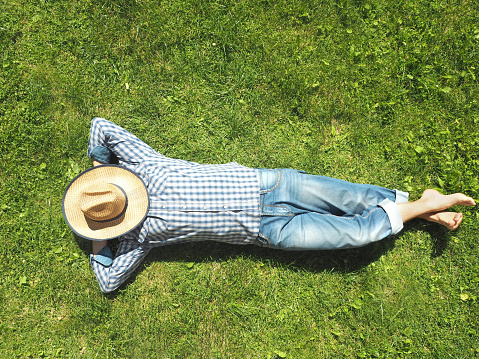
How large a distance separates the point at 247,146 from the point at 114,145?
1785 mm

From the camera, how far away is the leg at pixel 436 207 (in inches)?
161

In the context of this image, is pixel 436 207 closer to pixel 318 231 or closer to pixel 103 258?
pixel 318 231

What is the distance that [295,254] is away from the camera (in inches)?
178

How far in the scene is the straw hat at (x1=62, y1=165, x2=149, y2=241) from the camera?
337 cm

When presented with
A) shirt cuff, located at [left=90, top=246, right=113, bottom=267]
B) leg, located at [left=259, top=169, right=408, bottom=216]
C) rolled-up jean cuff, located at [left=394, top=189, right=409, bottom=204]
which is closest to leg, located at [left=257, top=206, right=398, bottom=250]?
leg, located at [left=259, top=169, right=408, bottom=216]

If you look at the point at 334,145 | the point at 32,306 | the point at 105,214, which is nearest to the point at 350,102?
the point at 334,145

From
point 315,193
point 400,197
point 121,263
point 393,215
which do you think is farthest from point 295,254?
point 121,263

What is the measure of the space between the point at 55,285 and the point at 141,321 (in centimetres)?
126

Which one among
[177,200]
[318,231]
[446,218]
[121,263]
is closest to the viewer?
[177,200]

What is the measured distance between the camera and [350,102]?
15.5 feet

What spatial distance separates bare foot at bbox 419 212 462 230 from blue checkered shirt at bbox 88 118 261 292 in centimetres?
233

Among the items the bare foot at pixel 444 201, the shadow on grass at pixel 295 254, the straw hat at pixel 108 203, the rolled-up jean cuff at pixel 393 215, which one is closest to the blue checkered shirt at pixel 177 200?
the straw hat at pixel 108 203

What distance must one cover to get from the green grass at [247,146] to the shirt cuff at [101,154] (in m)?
0.88

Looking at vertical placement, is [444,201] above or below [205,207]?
below
